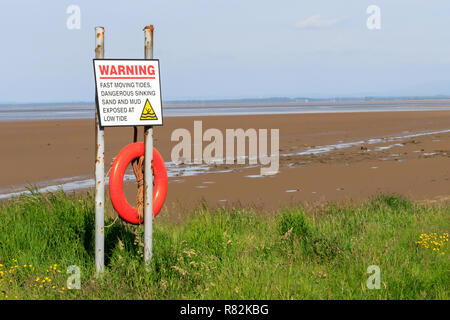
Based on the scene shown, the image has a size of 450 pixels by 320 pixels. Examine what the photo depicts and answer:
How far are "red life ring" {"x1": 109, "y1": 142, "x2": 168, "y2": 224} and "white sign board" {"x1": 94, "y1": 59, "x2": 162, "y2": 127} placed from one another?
421 millimetres

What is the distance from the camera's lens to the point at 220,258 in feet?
16.4

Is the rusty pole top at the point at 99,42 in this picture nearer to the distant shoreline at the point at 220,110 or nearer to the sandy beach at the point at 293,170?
the sandy beach at the point at 293,170

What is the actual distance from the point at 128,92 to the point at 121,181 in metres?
0.86

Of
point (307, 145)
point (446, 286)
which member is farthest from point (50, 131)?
point (446, 286)

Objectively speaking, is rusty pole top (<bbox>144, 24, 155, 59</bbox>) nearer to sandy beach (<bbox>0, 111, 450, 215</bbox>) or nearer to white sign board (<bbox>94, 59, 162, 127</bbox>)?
white sign board (<bbox>94, 59, 162, 127</bbox>)

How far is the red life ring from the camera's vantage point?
16.0 feet

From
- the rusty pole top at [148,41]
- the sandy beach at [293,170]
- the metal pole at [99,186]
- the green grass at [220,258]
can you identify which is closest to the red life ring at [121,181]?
the metal pole at [99,186]

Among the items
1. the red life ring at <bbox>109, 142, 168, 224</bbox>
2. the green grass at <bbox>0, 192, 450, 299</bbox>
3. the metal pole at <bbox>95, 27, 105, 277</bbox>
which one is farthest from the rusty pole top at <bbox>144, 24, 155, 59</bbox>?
the green grass at <bbox>0, 192, 450, 299</bbox>

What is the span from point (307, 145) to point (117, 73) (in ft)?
55.5

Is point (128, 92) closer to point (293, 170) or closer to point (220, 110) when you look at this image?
point (293, 170)

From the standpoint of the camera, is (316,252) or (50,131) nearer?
(316,252)

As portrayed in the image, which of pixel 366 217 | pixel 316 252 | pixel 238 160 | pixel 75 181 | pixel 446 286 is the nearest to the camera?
pixel 446 286
